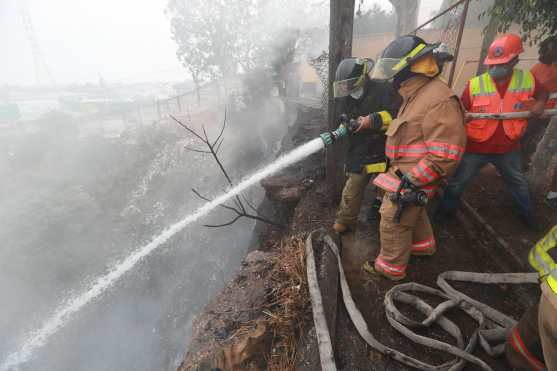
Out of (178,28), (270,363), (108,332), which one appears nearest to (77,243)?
(108,332)

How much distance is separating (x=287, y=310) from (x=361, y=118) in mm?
1884

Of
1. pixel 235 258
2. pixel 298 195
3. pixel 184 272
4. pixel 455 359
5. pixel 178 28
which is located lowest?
pixel 184 272

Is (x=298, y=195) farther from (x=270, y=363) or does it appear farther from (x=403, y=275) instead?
(x=270, y=363)

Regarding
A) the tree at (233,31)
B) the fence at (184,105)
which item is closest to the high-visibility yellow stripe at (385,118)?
the tree at (233,31)

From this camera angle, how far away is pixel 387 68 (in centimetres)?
208

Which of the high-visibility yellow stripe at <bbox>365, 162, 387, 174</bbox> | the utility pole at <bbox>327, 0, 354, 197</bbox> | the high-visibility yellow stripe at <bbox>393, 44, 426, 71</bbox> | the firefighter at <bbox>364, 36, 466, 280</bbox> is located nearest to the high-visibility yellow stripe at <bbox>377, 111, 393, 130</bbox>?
the firefighter at <bbox>364, 36, 466, 280</bbox>

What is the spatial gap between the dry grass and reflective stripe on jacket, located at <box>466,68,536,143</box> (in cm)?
219

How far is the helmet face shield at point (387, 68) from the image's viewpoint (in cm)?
201

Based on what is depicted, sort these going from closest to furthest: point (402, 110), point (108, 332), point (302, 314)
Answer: point (402, 110) → point (302, 314) → point (108, 332)

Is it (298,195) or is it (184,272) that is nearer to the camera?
(298,195)

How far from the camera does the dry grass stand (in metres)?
2.19

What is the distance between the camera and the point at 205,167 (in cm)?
1232

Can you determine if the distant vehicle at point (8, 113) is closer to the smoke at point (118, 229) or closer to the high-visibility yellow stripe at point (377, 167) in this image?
the smoke at point (118, 229)

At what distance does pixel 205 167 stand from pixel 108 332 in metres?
7.26
